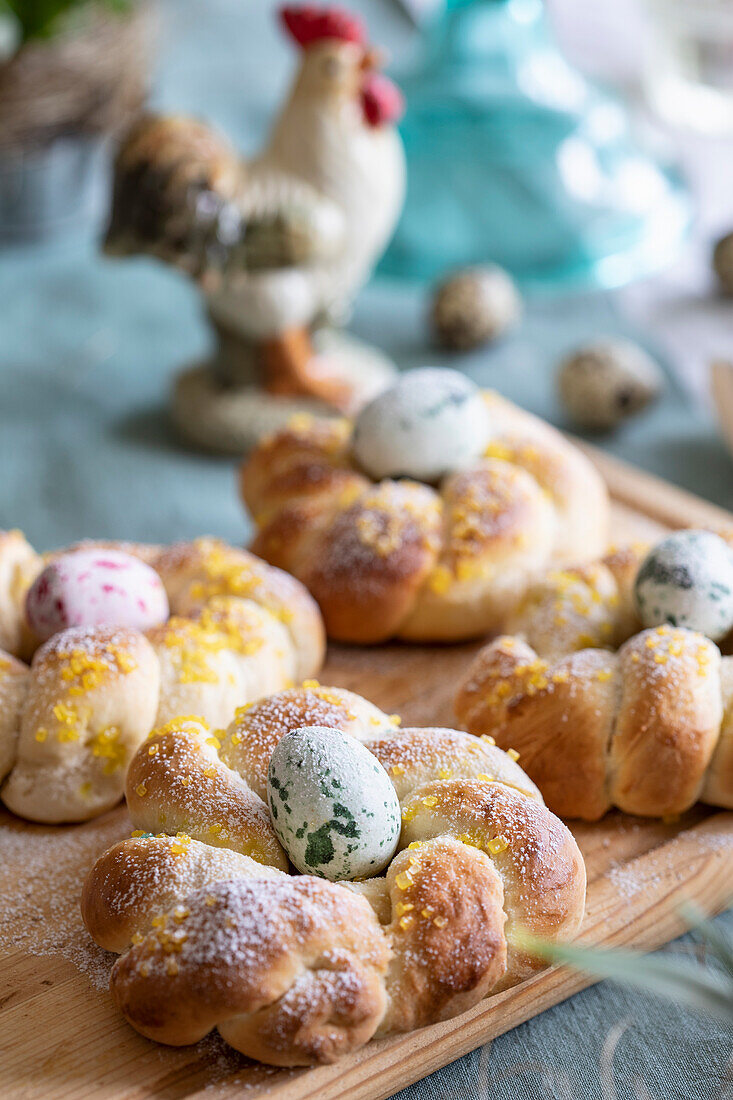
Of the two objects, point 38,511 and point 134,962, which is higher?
point 134,962

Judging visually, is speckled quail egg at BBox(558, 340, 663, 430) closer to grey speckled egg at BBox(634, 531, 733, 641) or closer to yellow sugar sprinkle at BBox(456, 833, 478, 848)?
grey speckled egg at BBox(634, 531, 733, 641)

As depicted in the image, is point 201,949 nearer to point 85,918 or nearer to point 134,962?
point 134,962

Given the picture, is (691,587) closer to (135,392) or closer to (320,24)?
(320,24)

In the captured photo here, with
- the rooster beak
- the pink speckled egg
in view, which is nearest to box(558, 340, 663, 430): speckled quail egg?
the rooster beak

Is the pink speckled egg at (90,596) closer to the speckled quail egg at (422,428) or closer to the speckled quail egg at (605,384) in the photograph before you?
the speckled quail egg at (422,428)

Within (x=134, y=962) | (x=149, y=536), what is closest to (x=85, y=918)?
(x=134, y=962)

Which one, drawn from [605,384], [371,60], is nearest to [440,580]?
[605,384]
